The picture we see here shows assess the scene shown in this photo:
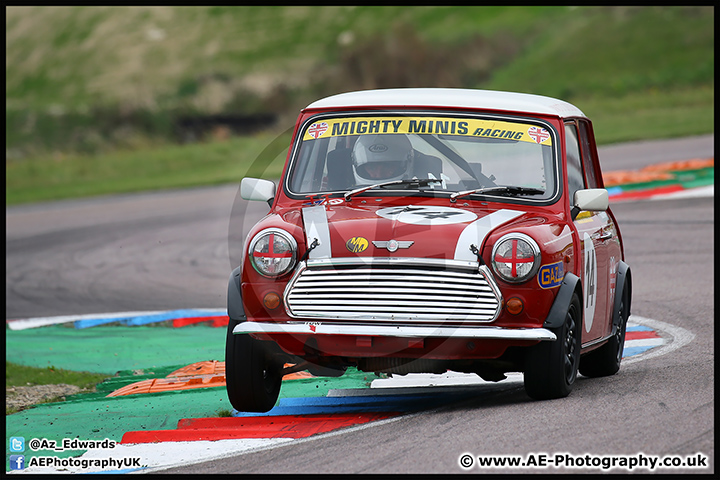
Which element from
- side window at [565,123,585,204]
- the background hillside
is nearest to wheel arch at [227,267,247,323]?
side window at [565,123,585,204]

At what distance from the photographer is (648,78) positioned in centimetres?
3866

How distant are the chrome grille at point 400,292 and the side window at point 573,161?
1280mm

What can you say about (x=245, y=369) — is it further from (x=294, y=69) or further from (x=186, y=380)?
(x=294, y=69)

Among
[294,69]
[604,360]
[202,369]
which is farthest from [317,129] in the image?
[294,69]

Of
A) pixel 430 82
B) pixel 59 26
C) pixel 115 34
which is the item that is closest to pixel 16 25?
pixel 59 26

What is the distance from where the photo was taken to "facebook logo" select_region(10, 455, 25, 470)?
5.16 metres

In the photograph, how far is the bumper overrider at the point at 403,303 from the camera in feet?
17.8

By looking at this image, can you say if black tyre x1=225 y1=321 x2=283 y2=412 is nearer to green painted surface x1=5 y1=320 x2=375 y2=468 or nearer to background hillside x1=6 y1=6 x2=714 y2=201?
green painted surface x1=5 y1=320 x2=375 y2=468

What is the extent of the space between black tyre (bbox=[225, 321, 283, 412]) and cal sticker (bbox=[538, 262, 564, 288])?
5.23 ft

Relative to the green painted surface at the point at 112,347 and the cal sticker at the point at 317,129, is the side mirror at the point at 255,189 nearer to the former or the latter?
the cal sticker at the point at 317,129

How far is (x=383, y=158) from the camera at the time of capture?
21.4 feet

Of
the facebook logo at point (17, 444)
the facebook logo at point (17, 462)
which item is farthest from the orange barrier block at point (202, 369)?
the facebook logo at point (17, 462)

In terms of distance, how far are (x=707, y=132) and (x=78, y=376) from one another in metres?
20.6

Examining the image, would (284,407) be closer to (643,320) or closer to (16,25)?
(643,320)
